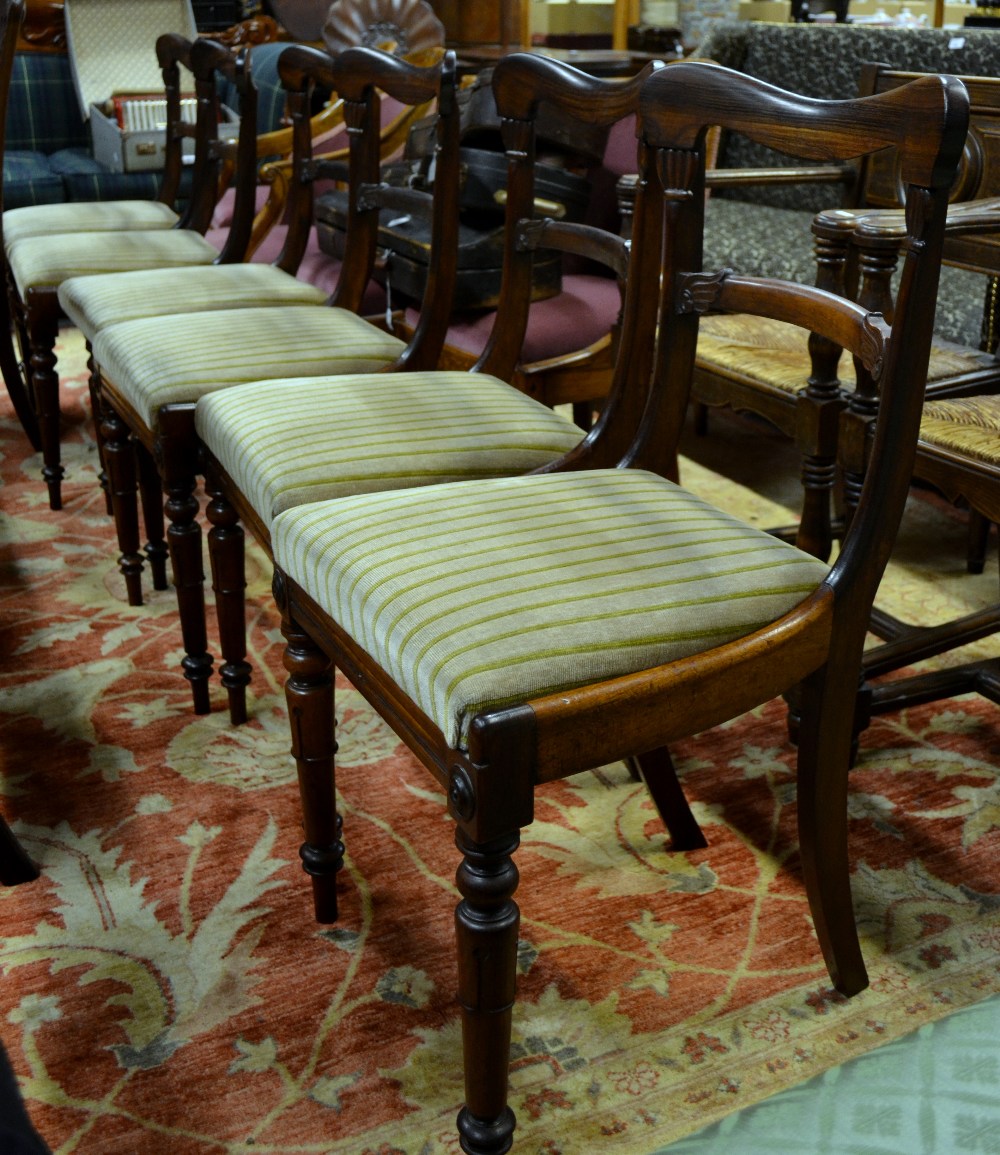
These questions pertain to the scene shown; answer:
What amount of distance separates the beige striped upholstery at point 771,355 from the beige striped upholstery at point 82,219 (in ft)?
4.71

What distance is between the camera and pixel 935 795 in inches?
71.3

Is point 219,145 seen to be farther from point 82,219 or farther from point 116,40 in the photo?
point 116,40

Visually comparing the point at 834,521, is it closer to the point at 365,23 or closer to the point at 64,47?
the point at 365,23

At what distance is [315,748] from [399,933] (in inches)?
10.7

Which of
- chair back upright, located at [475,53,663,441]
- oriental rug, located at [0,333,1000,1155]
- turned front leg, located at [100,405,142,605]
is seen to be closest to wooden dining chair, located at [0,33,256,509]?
turned front leg, located at [100,405,142,605]

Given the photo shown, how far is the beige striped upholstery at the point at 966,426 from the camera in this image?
66.2 inches

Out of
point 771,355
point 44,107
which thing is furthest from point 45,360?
point 44,107

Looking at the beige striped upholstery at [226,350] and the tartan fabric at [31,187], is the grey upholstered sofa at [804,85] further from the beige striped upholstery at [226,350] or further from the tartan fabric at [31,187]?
the tartan fabric at [31,187]

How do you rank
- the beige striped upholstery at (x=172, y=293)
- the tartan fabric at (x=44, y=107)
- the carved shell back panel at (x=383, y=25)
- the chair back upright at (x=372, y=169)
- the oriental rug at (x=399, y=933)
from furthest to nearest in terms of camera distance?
the tartan fabric at (x=44, y=107) < the carved shell back panel at (x=383, y=25) < the beige striped upholstery at (x=172, y=293) < the chair back upright at (x=372, y=169) < the oriental rug at (x=399, y=933)

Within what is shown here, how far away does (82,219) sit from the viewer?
10.1 feet

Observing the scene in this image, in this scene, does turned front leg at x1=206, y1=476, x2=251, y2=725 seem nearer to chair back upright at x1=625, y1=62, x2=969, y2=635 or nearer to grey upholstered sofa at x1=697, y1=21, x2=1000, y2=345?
chair back upright at x1=625, y1=62, x2=969, y2=635

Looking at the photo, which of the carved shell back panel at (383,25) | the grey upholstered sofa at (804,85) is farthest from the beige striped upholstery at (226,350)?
the carved shell back panel at (383,25)

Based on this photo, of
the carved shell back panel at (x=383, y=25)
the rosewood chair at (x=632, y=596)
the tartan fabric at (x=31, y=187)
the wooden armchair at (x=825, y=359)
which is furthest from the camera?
the tartan fabric at (x=31, y=187)

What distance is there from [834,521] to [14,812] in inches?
64.3
